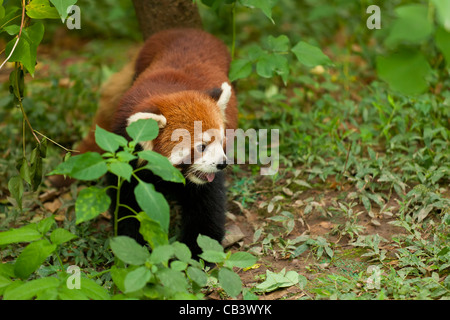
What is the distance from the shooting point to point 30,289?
2439 mm

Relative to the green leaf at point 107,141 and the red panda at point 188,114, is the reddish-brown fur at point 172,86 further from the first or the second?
the green leaf at point 107,141

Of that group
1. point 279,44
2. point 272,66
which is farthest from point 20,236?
point 279,44

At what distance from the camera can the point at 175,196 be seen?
12.6ft

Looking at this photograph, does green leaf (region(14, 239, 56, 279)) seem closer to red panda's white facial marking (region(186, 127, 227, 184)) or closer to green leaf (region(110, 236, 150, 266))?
green leaf (region(110, 236, 150, 266))

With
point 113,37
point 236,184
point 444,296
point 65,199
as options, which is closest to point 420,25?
point 444,296

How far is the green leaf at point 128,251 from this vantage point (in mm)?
2457

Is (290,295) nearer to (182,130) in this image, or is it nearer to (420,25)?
(182,130)

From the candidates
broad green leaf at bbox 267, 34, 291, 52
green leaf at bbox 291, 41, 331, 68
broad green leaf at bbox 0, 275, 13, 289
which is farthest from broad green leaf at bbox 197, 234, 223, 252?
broad green leaf at bbox 267, 34, 291, 52

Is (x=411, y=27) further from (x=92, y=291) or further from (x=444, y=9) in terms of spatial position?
(x=92, y=291)

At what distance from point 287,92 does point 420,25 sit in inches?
149

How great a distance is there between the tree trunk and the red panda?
45 centimetres

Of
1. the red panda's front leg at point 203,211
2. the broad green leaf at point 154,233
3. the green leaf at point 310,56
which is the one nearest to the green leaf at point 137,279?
the broad green leaf at point 154,233

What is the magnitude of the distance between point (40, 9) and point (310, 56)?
219cm

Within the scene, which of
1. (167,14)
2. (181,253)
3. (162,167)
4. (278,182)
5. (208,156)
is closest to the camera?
(162,167)
